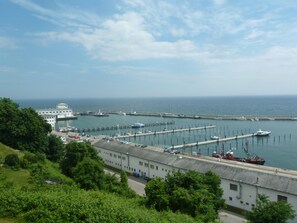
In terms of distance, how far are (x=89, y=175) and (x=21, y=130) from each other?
1588cm

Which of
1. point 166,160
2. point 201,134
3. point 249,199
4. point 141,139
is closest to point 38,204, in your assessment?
point 249,199

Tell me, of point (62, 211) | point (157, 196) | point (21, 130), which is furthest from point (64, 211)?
point (21, 130)

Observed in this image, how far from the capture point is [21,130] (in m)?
33.7

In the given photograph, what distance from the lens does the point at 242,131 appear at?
288 ft

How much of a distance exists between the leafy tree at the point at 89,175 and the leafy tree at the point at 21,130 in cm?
1445

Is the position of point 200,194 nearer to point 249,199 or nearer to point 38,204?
point 38,204

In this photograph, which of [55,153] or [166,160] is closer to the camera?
[166,160]

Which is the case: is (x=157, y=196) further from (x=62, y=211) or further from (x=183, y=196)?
(x=62, y=211)

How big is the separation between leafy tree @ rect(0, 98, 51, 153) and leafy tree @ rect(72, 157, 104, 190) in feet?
47.4

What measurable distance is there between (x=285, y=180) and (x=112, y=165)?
23.7m

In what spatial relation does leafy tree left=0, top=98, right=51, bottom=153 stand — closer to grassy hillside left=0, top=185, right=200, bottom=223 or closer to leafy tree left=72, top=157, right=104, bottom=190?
leafy tree left=72, top=157, right=104, bottom=190

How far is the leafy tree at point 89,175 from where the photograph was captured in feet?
69.6

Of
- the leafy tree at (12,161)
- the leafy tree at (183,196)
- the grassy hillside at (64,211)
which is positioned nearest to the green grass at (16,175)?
the leafy tree at (12,161)

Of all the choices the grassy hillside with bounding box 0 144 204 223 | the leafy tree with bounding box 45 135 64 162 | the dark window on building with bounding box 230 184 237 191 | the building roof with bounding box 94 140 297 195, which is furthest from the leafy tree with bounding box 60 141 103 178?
the grassy hillside with bounding box 0 144 204 223
